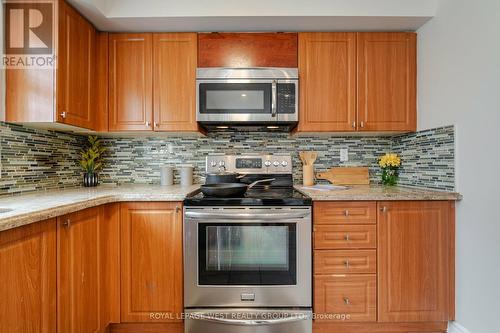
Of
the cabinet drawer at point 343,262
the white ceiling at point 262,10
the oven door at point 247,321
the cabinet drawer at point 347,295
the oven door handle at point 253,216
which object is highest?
the white ceiling at point 262,10

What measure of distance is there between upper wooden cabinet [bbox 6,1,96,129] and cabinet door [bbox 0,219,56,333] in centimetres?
79

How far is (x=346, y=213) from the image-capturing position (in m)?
1.83

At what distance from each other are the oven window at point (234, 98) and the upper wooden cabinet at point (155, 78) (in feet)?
0.35

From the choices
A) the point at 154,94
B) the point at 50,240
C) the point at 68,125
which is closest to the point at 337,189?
the point at 154,94

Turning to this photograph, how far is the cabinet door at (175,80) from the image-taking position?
7.18 feet

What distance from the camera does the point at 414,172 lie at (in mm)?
2271

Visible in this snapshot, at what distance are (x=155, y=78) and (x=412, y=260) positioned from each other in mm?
2198

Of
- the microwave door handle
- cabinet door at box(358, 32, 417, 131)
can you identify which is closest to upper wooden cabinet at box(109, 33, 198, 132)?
the microwave door handle

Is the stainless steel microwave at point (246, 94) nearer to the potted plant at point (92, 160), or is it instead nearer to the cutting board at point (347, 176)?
the cutting board at point (347, 176)

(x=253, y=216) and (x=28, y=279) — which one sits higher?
(x=253, y=216)

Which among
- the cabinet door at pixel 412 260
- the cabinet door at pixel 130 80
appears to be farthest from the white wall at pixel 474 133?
the cabinet door at pixel 130 80

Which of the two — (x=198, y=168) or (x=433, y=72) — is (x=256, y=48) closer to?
(x=198, y=168)

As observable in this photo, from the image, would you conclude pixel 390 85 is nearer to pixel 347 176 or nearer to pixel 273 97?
pixel 347 176

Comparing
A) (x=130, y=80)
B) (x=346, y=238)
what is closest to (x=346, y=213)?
(x=346, y=238)
